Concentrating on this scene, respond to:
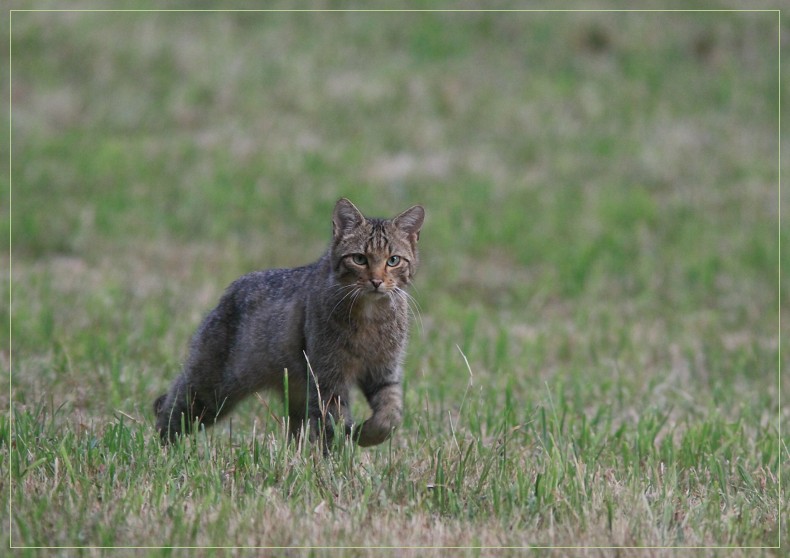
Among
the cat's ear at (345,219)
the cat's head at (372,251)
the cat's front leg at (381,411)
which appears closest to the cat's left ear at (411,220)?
the cat's head at (372,251)

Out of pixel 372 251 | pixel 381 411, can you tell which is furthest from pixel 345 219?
pixel 381 411

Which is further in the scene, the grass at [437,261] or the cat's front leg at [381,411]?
the cat's front leg at [381,411]

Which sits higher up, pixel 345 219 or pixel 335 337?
pixel 345 219

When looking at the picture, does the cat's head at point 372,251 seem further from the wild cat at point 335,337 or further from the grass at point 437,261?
the grass at point 437,261

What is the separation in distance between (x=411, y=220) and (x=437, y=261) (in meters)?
6.84

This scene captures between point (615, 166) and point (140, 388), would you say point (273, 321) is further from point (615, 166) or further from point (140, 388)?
point (615, 166)

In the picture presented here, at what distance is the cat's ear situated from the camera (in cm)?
593

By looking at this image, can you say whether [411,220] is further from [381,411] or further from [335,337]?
[381,411]

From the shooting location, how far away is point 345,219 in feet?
19.5

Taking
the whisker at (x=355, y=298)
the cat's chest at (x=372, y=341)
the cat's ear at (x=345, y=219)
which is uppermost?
the cat's ear at (x=345, y=219)

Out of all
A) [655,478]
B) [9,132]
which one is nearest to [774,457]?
[655,478]

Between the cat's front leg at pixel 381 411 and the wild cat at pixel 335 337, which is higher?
the wild cat at pixel 335 337

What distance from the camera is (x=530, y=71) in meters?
19.1

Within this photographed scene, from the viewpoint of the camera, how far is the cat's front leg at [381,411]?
5.68 meters
